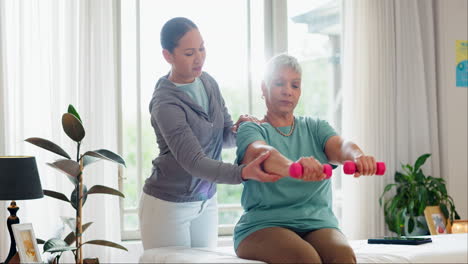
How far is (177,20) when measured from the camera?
2.26 meters

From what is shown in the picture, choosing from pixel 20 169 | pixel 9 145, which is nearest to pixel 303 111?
pixel 9 145

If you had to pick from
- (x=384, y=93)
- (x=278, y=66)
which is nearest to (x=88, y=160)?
(x=278, y=66)

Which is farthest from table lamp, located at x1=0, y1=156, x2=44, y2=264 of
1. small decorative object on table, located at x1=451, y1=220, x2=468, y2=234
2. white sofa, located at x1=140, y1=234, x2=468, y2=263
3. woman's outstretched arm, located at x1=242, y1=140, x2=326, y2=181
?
small decorative object on table, located at x1=451, y1=220, x2=468, y2=234

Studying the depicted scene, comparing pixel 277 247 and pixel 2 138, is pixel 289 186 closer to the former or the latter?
pixel 277 247

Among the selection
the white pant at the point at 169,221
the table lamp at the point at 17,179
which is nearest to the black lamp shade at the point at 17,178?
the table lamp at the point at 17,179

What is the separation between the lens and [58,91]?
3.78 meters

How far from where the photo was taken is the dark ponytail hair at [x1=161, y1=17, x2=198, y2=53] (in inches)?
88.4

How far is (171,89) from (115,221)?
188cm

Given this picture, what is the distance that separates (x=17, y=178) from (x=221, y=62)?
2.00 metres

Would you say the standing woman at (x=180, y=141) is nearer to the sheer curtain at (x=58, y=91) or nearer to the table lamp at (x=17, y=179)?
the table lamp at (x=17, y=179)

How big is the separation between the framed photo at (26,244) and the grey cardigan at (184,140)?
2.46ft

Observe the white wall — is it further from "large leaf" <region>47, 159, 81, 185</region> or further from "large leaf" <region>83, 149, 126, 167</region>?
"large leaf" <region>47, 159, 81, 185</region>

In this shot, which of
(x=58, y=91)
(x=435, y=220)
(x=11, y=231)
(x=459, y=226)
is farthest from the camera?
(x=435, y=220)

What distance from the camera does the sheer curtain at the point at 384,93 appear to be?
175 inches
